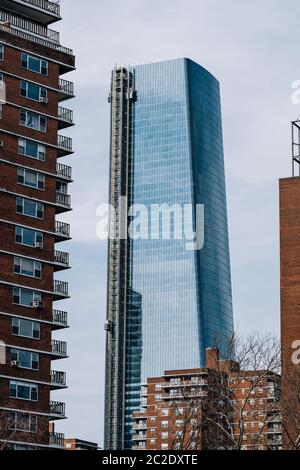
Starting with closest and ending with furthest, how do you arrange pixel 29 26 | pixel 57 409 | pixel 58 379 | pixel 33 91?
1. pixel 57 409
2. pixel 58 379
3. pixel 33 91
4. pixel 29 26

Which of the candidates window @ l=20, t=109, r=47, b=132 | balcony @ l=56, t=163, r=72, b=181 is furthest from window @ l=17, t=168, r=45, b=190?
window @ l=20, t=109, r=47, b=132

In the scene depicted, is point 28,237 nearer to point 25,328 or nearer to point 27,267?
point 27,267

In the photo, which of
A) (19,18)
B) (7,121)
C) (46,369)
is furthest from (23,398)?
(19,18)

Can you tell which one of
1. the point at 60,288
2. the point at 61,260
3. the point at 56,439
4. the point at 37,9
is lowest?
the point at 56,439

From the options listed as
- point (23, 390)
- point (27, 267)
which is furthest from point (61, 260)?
point (23, 390)

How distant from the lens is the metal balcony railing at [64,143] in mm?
101812

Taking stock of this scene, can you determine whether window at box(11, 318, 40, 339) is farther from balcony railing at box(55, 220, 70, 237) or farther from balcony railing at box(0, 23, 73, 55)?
balcony railing at box(0, 23, 73, 55)

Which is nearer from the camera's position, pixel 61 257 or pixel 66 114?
pixel 61 257

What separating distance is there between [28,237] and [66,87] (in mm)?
16699

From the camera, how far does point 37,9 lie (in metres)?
105

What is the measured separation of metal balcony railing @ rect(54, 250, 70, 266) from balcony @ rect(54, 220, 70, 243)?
1148 millimetres

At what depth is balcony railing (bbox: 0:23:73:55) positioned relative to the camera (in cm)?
9794

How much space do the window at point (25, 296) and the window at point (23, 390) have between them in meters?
6.76
